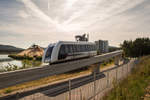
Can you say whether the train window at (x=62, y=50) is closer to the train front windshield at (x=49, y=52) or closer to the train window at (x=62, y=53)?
the train window at (x=62, y=53)

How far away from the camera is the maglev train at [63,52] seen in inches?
542

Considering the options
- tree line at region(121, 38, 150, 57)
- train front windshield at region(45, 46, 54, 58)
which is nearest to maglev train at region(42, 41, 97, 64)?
train front windshield at region(45, 46, 54, 58)

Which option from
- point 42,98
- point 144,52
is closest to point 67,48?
point 42,98

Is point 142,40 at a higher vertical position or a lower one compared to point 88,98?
higher

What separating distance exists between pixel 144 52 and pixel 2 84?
172 feet

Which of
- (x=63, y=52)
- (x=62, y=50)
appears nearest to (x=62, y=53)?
(x=63, y=52)

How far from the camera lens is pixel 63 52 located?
14.7 metres

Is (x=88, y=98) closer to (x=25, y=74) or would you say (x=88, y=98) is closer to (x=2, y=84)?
(x=25, y=74)

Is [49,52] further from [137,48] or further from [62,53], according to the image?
[137,48]

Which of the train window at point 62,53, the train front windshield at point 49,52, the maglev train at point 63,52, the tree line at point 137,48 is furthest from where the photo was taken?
the tree line at point 137,48

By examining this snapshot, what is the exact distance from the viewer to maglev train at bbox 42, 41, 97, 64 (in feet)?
45.2

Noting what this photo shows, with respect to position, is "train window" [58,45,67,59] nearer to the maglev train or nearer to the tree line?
the maglev train

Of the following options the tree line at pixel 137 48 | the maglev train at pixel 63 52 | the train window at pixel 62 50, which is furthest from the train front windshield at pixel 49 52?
the tree line at pixel 137 48

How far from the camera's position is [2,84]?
243 inches
